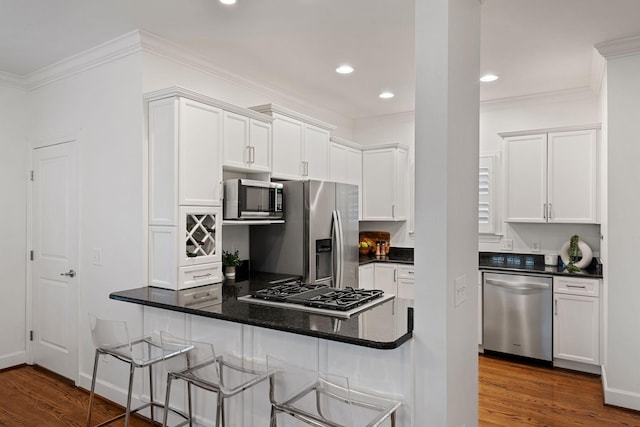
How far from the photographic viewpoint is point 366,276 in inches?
192

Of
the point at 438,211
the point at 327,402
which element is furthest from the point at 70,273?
the point at 438,211

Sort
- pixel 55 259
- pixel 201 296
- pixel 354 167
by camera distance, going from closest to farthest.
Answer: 1. pixel 201 296
2. pixel 55 259
3. pixel 354 167

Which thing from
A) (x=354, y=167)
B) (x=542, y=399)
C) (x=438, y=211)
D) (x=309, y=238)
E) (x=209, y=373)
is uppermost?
(x=354, y=167)

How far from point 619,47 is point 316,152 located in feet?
8.74

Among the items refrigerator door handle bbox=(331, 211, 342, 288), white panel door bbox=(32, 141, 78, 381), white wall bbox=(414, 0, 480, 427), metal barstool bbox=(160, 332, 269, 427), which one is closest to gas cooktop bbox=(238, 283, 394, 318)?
metal barstool bbox=(160, 332, 269, 427)

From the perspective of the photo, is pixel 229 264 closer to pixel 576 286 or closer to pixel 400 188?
A: pixel 400 188

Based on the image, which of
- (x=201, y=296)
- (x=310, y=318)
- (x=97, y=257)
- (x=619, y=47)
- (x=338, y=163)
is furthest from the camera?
(x=338, y=163)

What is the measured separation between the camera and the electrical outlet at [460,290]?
2.06 metres

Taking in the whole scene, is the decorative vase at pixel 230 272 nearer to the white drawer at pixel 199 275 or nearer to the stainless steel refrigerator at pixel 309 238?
the white drawer at pixel 199 275

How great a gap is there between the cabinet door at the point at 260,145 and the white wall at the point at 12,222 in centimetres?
→ 233

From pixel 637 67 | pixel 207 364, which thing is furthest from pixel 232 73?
pixel 637 67

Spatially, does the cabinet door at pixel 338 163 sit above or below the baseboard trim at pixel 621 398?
above

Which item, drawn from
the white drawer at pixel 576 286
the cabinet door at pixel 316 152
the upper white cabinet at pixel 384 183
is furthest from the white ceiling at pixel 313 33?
the white drawer at pixel 576 286

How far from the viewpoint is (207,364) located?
7.43 ft
